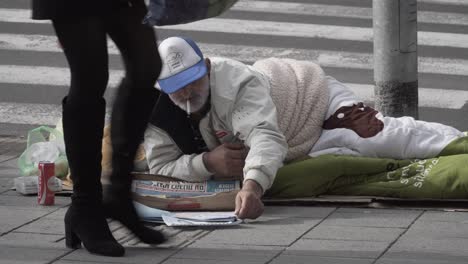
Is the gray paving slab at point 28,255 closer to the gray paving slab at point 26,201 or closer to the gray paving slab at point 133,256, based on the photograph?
the gray paving slab at point 133,256

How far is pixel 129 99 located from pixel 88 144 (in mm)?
225

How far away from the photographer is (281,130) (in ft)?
19.4

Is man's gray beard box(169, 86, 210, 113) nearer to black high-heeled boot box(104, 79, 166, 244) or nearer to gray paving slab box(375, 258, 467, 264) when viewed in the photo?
black high-heeled boot box(104, 79, 166, 244)

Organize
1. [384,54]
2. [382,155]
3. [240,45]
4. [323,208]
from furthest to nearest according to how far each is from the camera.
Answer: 1. [240,45]
2. [384,54]
3. [382,155]
4. [323,208]

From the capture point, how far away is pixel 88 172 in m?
4.50

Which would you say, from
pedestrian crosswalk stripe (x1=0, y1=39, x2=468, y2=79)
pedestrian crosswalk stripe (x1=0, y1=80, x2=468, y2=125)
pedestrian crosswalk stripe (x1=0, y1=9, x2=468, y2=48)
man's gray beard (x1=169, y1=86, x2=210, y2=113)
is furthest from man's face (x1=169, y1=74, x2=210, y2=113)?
pedestrian crosswalk stripe (x1=0, y1=9, x2=468, y2=48)

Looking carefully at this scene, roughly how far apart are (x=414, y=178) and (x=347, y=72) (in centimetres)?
366

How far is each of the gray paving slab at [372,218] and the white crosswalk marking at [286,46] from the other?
116 inches

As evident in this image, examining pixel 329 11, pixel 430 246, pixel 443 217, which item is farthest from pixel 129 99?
pixel 329 11

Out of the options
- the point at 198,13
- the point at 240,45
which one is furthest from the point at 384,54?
the point at 240,45

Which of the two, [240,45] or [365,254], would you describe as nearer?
[365,254]

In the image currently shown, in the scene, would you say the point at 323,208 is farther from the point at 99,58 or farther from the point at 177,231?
the point at 99,58

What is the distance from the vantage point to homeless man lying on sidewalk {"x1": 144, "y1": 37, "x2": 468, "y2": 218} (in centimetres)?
544

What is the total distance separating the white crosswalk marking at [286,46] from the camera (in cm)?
874
